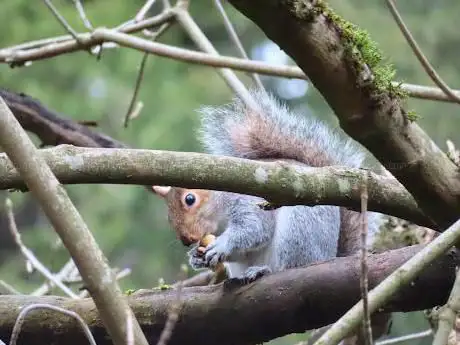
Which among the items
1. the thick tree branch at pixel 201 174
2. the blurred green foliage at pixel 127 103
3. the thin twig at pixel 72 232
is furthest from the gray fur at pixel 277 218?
the blurred green foliage at pixel 127 103

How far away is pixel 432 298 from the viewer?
186cm

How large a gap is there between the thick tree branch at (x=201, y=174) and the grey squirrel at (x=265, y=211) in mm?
906

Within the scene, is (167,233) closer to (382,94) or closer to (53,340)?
(53,340)

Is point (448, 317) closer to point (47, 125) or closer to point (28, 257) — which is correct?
point (28, 257)

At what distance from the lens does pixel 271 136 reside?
2.88m

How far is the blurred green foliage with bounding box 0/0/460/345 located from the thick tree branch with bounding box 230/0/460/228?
5.12m

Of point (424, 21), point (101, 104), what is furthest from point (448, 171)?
point (424, 21)

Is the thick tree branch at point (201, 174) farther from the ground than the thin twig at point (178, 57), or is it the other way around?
the thin twig at point (178, 57)

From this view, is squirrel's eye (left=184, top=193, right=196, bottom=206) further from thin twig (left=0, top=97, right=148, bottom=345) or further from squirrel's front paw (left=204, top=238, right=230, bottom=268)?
thin twig (left=0, top=97, right=148, bottom=345)

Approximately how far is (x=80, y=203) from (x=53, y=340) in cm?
557

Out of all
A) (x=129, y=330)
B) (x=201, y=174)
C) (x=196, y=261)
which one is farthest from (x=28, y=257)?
(x=129, y=330)

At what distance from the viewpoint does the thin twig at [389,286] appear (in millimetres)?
1328

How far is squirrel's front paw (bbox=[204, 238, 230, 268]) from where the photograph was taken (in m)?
2.53

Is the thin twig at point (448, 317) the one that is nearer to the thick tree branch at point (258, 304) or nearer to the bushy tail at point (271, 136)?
the thick tree branch at point (258, 304)
